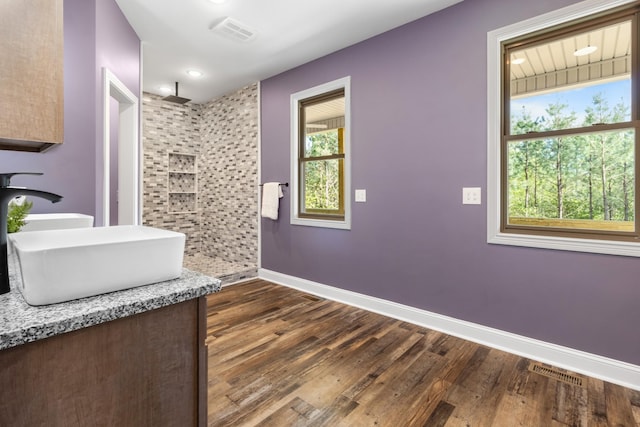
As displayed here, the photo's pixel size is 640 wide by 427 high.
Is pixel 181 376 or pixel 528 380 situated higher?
pixel 181 376

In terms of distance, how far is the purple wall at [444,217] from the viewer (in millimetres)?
1960

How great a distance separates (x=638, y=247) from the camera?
70.3 inches

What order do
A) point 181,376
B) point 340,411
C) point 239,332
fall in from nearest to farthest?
point 181,376 < point 340,411 < point 239,332

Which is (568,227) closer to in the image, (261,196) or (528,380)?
(528,380)

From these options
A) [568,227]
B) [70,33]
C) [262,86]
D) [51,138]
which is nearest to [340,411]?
[51,138]

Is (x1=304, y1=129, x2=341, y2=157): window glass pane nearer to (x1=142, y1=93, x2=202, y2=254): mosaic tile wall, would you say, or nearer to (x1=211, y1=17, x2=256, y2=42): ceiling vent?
(x1=211, y1=17, x2=256, y2=42): ceiling vent

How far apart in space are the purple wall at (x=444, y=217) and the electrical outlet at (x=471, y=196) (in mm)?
33

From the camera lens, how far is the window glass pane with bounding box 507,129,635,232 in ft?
6.31

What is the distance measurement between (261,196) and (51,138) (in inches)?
125

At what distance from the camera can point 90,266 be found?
0.73 m

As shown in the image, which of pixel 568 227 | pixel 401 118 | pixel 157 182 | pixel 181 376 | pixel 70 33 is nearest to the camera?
pixel 181 376

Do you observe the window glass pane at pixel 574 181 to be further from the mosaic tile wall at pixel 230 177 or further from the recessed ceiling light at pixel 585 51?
the mosaic tile wall at pixel 230 177

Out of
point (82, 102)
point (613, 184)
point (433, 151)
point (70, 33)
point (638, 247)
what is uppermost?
point (70, 33)

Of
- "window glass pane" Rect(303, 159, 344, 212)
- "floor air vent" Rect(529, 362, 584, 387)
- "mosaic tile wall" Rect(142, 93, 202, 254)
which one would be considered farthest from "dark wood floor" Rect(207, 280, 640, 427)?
"mosaic tile wall" Rect(142, 93, 202, 254)
